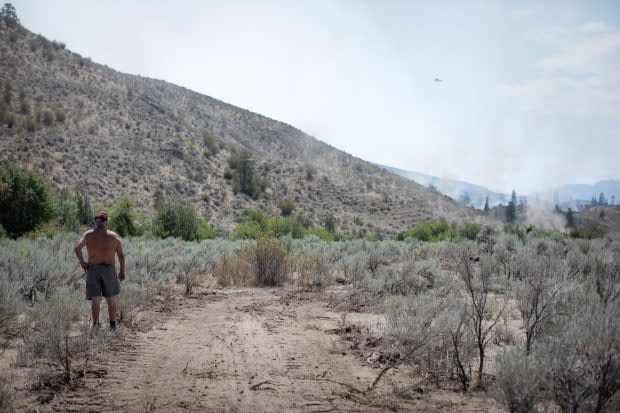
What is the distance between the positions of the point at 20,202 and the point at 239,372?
23174 mm

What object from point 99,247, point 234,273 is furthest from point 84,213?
point 99,247

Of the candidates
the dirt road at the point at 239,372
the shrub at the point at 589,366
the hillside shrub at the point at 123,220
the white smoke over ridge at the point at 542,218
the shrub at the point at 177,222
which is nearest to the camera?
the shrub at the point at 589,366

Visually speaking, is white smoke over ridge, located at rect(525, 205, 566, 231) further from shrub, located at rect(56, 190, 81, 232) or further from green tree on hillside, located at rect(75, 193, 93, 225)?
shrub, located at rect(56, 190, 81, 232)

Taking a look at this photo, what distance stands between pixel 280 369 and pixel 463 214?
64205 mm

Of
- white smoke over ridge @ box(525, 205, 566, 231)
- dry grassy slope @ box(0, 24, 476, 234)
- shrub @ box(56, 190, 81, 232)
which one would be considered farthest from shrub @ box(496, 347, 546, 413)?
white smoke over ridge @ box(525, 205, 566, 231)

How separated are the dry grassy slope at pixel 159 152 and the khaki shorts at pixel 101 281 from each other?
29.8m

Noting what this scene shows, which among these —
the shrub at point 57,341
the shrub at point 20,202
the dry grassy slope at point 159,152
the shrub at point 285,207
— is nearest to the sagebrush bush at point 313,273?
the shrub at point 57,341

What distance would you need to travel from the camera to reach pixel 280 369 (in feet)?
20.4

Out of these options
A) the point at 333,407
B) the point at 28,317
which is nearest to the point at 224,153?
the point at 28,317

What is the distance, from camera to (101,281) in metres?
8.00

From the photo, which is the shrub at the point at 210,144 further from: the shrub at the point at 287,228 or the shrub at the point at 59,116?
the shrub at the point at 287,228

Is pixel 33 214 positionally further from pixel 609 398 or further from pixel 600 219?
pixel 600 219

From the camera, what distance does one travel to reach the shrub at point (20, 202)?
928 inches

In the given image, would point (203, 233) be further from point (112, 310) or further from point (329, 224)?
point (112, 310)
